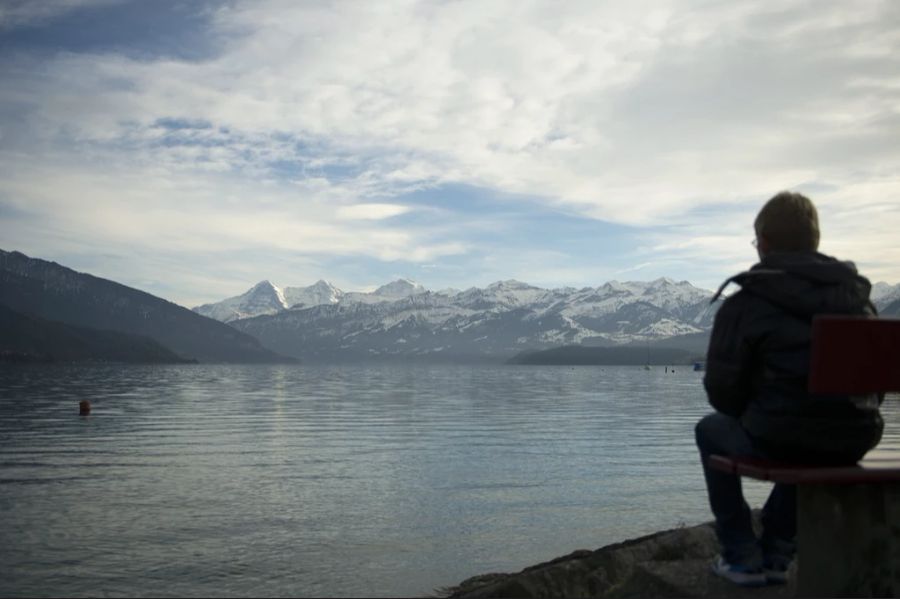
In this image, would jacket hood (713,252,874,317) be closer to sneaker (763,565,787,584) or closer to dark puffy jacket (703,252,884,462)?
dark puffy jacket (703,252,884,462)

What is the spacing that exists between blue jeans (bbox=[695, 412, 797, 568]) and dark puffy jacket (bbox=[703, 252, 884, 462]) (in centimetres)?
43

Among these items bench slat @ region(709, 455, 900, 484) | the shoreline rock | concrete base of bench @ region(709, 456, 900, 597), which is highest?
bench slat @ region(709, 455, 900, 484)

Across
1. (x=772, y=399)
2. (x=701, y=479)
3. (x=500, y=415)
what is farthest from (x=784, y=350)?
(x=500, y=415)

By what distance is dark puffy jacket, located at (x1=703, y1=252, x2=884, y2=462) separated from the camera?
6055mm

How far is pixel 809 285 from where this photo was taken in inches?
242

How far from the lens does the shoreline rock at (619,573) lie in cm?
797

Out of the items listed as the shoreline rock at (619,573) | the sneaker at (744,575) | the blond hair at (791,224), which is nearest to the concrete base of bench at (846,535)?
the sneaker at (744,575)

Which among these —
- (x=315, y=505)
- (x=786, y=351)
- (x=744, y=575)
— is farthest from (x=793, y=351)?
(x=315, y=505)

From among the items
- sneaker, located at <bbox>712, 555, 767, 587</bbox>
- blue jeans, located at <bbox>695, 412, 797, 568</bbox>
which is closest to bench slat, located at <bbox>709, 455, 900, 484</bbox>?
blue jeans, located at <bbox>695, 412, 797, 568</bbox>

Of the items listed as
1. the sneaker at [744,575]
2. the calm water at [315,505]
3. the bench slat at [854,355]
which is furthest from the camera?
the calm water at [315,505]

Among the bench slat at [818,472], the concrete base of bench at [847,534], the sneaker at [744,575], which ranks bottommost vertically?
the sneaker at [744,575]

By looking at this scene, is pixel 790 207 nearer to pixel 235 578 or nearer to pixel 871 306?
pixel 871 306

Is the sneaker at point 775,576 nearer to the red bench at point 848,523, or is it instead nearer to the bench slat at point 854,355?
the red bench at point 848,523

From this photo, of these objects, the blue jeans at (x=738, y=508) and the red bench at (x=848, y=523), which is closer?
the red bench at (x=848, y=523)
